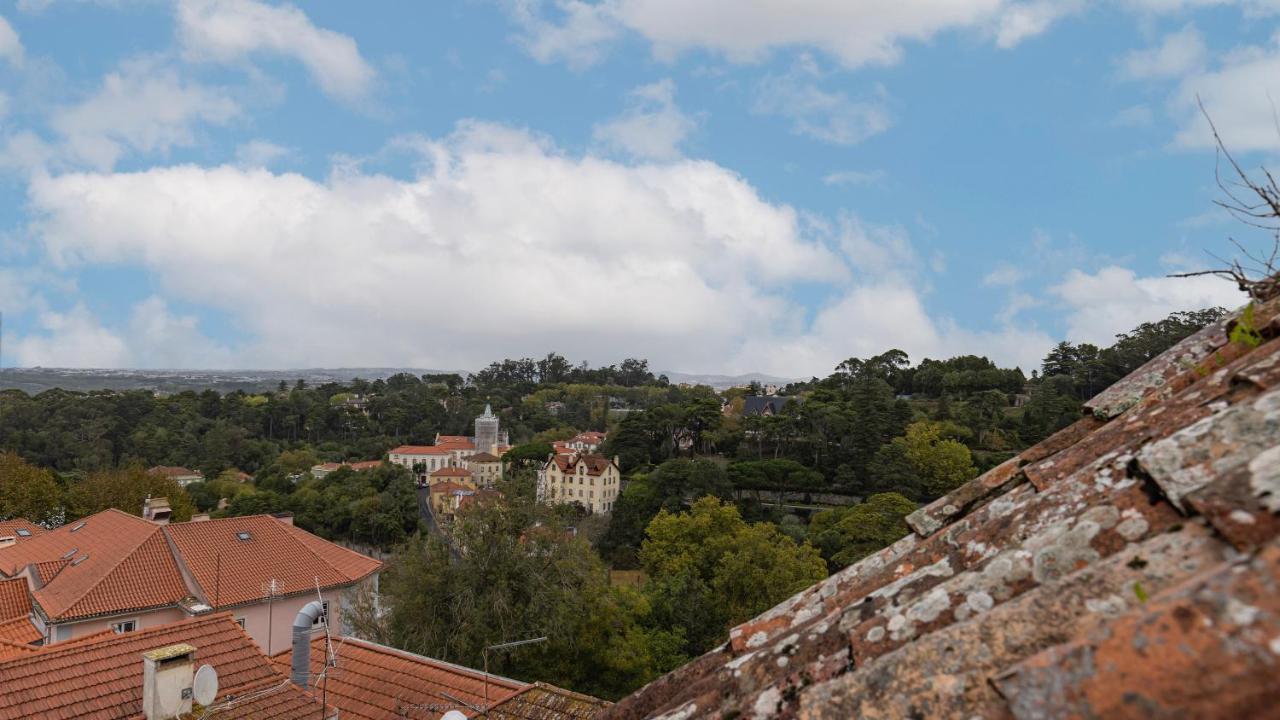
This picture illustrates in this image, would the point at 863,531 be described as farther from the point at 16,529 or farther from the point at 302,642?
the point at 16,529

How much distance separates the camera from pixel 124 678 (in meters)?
8.67

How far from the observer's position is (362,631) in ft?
62.8

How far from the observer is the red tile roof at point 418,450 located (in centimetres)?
8350

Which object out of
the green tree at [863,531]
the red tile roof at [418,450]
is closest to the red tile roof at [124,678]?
the green tree at [863,531]

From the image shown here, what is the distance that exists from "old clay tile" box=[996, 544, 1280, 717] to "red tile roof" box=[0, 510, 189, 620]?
23.1m

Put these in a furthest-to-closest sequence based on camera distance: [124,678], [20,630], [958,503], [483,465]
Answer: [483,465] → [20,630] → [124,678] → [958,503]

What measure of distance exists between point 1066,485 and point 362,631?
20443mm

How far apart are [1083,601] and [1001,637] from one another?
18 centimetres

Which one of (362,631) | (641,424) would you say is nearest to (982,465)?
(641,424)

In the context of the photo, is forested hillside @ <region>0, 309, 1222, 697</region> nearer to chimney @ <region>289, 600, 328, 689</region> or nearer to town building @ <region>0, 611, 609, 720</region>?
town building @ <region>0, 611, 609, 720</region>

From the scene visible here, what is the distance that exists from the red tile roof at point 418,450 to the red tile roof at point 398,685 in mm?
75598

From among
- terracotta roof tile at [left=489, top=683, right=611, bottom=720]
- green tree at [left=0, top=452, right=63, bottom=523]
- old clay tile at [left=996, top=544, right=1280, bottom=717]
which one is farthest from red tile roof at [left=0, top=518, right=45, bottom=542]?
old clay tile at [left=996, top=544, right=1280, bottom=717]

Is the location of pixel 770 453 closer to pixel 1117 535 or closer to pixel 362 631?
pixel 362 631

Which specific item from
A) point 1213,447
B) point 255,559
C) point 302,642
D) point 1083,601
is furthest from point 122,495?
point 1213,447
